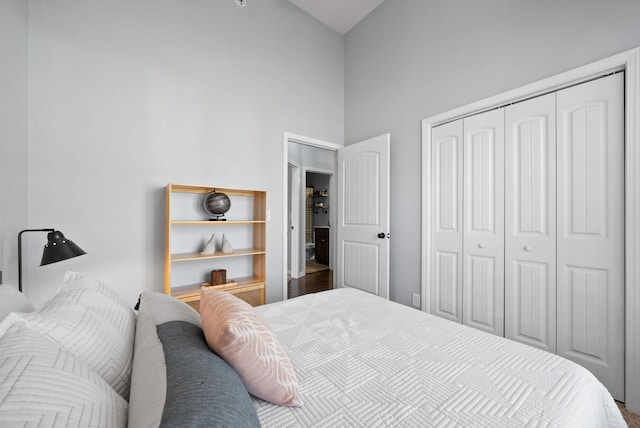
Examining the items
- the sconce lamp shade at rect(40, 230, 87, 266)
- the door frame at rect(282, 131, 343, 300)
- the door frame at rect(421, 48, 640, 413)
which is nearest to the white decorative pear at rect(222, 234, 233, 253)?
the door frame at rect(282, 131, 343, 300)

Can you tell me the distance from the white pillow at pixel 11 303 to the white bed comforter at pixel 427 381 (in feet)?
2.83

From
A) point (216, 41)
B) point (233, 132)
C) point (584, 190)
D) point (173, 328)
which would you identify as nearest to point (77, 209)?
point (233, 132)

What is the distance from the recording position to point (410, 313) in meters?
1.54

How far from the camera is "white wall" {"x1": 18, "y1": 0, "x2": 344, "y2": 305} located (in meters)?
1.85

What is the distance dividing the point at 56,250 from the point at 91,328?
0.82m

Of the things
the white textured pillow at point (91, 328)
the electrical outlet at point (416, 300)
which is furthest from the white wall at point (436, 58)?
the white textured pillow at point (91, 328)

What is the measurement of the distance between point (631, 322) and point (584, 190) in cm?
84

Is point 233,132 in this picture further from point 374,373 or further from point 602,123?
point 602,123

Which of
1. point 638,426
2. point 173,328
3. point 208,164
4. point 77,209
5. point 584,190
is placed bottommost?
point 638,426

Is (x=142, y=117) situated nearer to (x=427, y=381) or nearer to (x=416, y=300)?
(x=427, y=381)

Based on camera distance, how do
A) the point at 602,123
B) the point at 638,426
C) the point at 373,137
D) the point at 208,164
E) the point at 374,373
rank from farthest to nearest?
the point at 373,137, the point at 208,164, the point at 602,123, the point at 638,426, the point at 374,373

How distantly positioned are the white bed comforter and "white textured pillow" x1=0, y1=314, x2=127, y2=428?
41 cm

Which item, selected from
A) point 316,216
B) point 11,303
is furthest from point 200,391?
point 316,216

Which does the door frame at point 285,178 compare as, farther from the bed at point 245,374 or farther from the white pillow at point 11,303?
the white pillow at point 11,303
